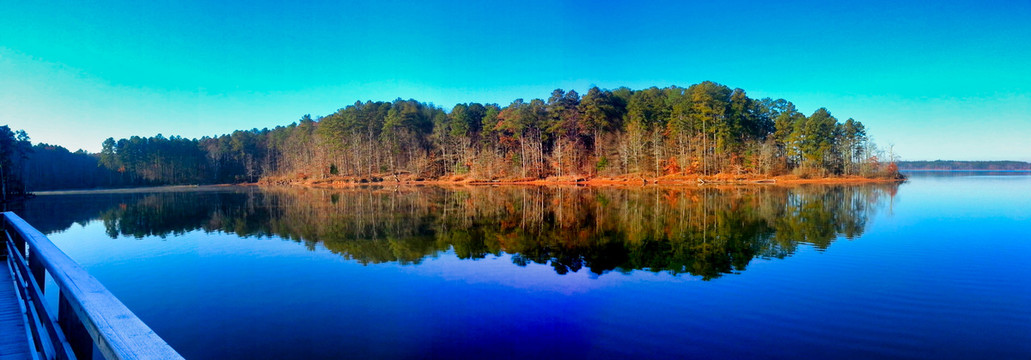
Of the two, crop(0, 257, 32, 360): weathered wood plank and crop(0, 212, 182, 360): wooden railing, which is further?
crop(0, 257, 32, 360): weathered wood plank

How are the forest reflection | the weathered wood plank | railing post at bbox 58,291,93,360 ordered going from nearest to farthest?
railing post at bbox 58,291,93,360
the weathered wood plank
the forest reflection

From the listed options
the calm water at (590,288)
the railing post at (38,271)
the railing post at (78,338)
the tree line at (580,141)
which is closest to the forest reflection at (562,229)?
the calm water at (590,288)

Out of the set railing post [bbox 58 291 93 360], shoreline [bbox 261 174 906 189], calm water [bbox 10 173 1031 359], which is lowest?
calm water [bbox 10 173 1031 359]

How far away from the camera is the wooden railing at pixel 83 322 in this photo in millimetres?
1380

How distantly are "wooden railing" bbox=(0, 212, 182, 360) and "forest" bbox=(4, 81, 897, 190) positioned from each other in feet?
157

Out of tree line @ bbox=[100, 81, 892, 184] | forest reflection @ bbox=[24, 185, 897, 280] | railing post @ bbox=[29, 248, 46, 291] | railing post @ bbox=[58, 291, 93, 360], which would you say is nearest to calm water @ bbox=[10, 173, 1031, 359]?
forest reflection @ bbox=[24, 185, 897, 280]

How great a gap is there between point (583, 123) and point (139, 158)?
252 ft

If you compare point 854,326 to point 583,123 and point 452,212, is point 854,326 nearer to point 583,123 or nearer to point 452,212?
point 452,212

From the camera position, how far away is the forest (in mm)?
48531

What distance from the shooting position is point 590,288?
7.62 m

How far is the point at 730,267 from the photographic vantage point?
29.2ft

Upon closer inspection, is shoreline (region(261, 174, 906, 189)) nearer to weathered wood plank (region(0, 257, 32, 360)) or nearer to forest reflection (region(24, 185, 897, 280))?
forest reflection (region(24, 185, 897, 280))

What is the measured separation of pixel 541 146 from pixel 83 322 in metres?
55.0

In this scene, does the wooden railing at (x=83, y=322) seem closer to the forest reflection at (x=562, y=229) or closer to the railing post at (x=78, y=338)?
the railing post at (x=78, y=338)
